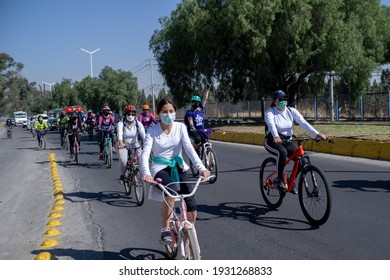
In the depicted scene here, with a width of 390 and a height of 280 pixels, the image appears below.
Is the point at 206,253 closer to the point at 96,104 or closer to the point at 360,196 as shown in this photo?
the point at 360,196

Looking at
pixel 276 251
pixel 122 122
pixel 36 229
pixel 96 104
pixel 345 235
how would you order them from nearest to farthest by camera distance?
pixel 276 251, pixel 345 235, pixel 36 229, pixel 122 122, pixel 96 104

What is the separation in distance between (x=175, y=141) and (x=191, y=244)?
1.24 metres

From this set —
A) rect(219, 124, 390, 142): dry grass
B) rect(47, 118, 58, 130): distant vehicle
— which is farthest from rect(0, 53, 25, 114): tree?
rect(219, 124, 390, 142): dry grass

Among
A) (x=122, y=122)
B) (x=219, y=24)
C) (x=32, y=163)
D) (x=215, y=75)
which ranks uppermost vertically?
(x=219, y=24)

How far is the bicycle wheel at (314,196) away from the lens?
20.4ft

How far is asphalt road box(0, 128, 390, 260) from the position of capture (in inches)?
218

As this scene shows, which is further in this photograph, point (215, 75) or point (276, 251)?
point (215, 75)

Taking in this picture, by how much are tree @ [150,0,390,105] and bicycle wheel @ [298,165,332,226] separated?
73.7 ft

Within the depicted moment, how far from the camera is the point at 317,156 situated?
14992mm

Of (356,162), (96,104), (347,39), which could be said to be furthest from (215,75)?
(96,104)

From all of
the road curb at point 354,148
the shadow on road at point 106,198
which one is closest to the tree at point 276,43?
the road curb at point 354,148

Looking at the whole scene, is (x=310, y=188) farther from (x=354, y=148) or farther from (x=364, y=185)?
(x=354, y=148)

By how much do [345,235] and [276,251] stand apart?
106 centimetres

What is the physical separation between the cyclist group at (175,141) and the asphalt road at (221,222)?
85cm
